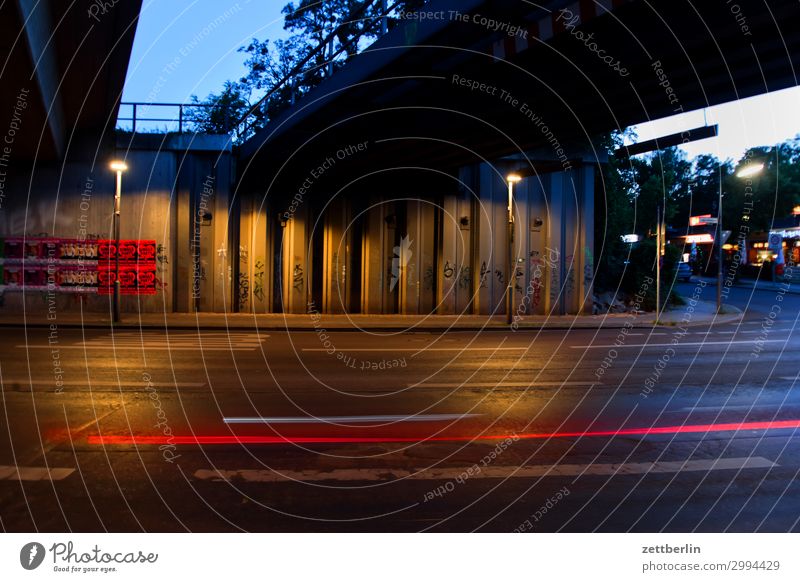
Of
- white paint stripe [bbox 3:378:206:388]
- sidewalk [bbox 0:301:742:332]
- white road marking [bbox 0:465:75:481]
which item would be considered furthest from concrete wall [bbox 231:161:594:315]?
white road marking [bbox 0:465:75:481]

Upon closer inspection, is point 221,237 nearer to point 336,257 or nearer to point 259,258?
point 259,258

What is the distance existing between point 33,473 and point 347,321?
16.6m

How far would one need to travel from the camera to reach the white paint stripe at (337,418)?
7.56 metres

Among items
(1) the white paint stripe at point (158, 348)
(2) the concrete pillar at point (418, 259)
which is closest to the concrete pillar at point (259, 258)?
(2) the concrete pillar at point (418, 259)

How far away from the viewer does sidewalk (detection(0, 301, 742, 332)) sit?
19.8m

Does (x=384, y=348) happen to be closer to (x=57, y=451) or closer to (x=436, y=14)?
(x=436, y=14)

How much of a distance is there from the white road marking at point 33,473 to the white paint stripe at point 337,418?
7.14ft

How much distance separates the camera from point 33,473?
5.51 metres

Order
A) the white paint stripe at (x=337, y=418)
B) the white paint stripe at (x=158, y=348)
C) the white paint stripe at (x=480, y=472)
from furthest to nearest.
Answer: the white paint stripe at (x=158, y=348)
the white paint stripe at (x=337, y=418)
the white paint stripe at (x=480, y=472)

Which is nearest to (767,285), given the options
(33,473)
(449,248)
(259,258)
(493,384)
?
(449,248)

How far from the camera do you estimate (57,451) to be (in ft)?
20.3

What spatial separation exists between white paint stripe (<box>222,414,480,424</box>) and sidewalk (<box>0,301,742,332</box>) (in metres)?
11.9

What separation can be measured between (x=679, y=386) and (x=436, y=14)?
7585 mm

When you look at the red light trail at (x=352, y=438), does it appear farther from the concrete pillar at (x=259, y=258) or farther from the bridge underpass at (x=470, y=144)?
the concrete pillar at (x=259, y=258)
